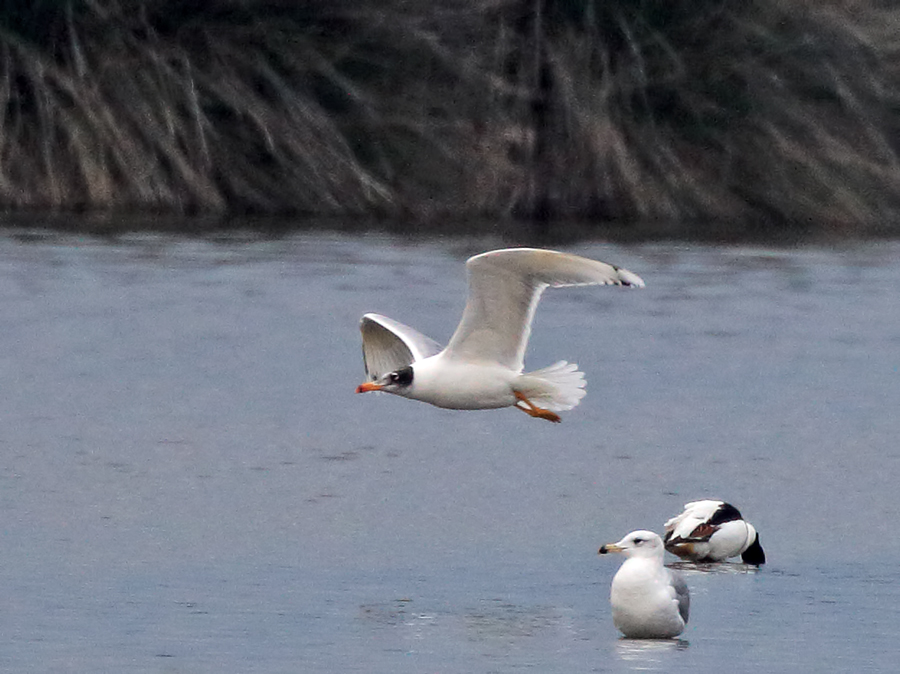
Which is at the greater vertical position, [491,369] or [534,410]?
[491,369]

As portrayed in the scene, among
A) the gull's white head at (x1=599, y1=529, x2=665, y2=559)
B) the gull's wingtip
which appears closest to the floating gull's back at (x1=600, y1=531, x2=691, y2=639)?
the gull's white head at (x1=599, y1=529, x2=665, y2=559)

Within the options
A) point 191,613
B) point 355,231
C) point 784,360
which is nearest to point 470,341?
point 191,613

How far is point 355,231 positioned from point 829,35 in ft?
19.8

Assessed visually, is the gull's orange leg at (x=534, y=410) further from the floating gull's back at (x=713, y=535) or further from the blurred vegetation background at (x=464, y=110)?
the blurred vegetation background at (x=464, y=110)

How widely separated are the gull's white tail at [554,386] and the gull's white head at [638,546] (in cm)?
115

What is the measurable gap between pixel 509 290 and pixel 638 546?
1.40 m

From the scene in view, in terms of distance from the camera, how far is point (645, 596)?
943 cm

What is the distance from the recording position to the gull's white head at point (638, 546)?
9625 millimetres

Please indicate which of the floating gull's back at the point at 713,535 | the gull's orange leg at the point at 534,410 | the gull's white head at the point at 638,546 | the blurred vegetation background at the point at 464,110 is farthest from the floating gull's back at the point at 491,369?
the blurred vegetation background at the point at 464,110

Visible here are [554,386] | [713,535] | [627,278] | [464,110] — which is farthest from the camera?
[464,110]

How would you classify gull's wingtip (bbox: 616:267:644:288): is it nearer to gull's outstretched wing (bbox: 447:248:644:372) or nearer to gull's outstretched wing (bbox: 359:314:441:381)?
gull's outstretched wing (bbox: 447:248:644:372)

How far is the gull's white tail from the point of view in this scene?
10.7m

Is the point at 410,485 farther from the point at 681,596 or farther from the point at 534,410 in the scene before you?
the point at 681,596

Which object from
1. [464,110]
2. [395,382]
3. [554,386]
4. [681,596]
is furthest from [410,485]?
[464,110]
